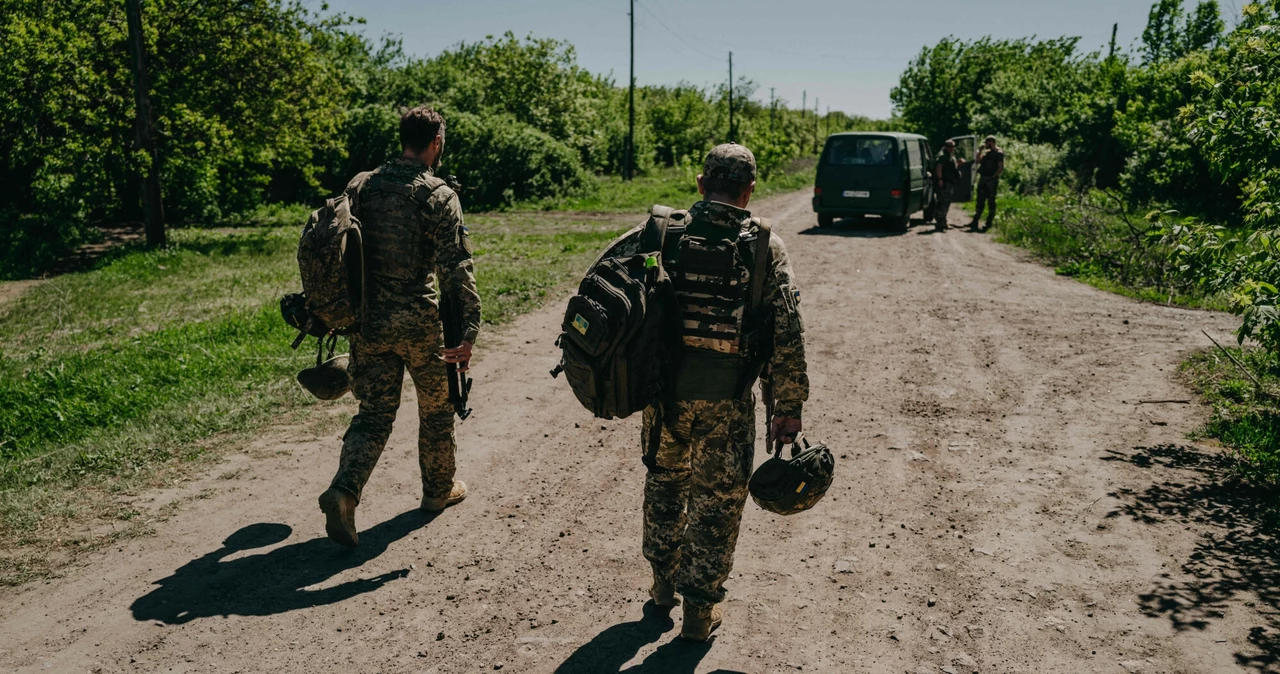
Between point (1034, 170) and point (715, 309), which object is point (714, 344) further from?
point (1034, 170)

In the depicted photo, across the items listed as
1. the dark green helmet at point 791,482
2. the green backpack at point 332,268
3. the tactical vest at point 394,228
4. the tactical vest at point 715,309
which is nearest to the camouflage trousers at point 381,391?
the green backpack at point 332,268

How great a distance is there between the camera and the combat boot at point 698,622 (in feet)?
11.2

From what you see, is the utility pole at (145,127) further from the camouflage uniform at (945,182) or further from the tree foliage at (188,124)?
the camouflage uniform at (945,182)

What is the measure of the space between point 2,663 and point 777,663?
3.04m

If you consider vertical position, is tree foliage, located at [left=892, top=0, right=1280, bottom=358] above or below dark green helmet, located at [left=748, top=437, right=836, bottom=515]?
above

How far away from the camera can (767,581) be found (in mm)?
3979

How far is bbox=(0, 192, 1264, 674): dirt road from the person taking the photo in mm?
3402

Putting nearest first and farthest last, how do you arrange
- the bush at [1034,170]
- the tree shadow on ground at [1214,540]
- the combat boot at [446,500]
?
the tree shadow on ground at [1214,540] → the combat boot at [446,500] → the bush at [1034,170]

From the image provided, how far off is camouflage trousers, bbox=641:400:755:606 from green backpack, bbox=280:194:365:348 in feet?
5.25

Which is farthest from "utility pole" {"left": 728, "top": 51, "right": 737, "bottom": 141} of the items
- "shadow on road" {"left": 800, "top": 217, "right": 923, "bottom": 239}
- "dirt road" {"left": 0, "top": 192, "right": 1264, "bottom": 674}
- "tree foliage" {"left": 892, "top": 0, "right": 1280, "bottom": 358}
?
"dirt road" {"left": 0, "top": 192, "right": 1264, "bottom": 674}

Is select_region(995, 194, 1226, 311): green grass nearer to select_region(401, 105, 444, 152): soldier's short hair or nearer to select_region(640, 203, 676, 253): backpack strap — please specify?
select_region(640, 203, 676, 253): backpack strap

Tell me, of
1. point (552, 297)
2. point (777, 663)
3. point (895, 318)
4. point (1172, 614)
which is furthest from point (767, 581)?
point (552, 297)

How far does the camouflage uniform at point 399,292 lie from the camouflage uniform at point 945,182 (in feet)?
44.9

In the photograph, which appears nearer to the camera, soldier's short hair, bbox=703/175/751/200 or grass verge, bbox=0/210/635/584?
soldier's short hair, bbox=703/175/751/200
